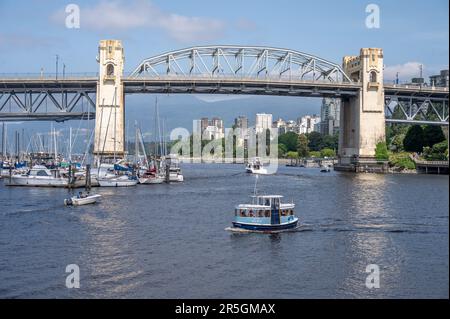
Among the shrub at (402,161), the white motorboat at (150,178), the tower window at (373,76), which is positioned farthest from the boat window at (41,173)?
the tower window at (373,76)

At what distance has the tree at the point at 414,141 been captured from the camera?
8894 cm

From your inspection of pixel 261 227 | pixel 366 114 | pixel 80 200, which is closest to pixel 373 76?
pixel 366 114

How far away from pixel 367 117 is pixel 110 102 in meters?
37.0

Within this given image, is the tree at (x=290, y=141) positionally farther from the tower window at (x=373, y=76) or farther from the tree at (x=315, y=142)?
the tower window at (x=373, y=76)

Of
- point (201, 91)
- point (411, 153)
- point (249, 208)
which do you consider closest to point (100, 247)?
point (249, 208)

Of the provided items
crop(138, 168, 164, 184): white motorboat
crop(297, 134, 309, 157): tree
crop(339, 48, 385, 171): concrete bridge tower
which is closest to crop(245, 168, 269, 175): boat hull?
crop(339, 48, 385, 171): concrete bridge tower

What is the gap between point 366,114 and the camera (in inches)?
3447

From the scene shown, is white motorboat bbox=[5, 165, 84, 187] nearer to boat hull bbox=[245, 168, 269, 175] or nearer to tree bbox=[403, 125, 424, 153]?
boat hull bbox=[245, 168, 269, 175]

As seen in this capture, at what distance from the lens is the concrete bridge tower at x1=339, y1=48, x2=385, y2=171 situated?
8725 centimetres

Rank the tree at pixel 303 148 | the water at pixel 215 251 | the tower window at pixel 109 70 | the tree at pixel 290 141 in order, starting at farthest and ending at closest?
the tree at pixel 290 141 < the tree at pixel 303 148 < the tower window at pixel 109 70 < the water at pixel 215 251

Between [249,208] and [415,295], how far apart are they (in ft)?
43.5

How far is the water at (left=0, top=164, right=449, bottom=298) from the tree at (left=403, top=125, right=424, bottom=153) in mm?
46181

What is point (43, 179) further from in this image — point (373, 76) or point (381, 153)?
point (373, 76)

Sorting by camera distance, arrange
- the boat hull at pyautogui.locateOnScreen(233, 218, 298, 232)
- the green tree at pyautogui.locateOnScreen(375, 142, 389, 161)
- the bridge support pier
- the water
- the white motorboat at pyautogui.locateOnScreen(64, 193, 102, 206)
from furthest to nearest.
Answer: the bridge support pier → the green tree at pyautogui.locateOnScreen(375, 142, 389, 161) → the white motorboat at pyautogui.locateOnScreen(64, 193, 102, 206) → the boat hull at pyautogui.locateOnScreen(233, 218, 298, 232) → the water
